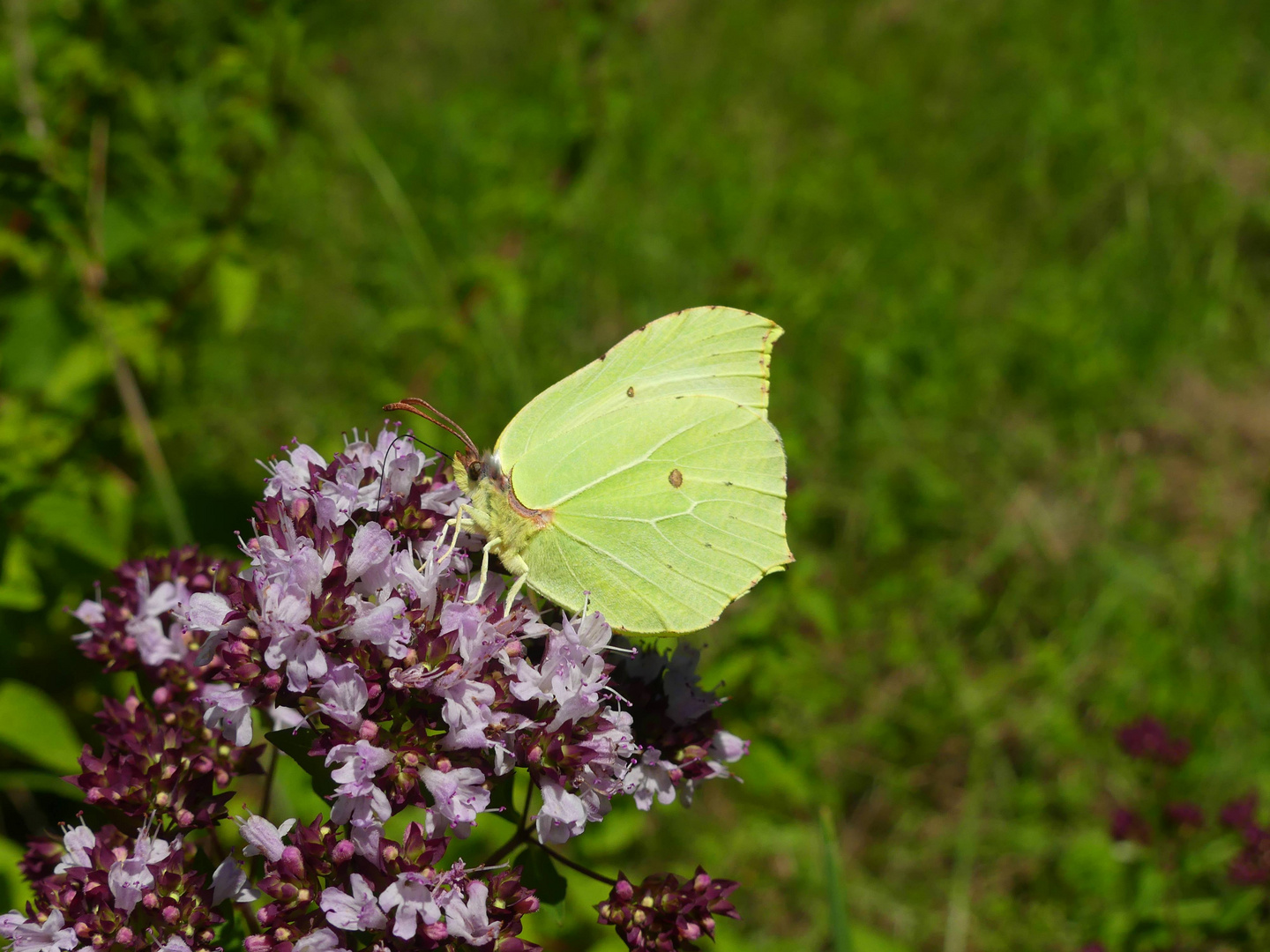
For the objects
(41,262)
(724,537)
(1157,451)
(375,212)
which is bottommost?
(724,537)

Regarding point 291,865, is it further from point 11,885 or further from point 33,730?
point 33,730

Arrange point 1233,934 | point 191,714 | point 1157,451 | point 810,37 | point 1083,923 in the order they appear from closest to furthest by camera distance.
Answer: point 191,714, point 1233,934, point 1083,923, point 1157,451, point 810,37

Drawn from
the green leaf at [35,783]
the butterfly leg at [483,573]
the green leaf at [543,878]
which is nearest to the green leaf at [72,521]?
the green leaf at [35,783]

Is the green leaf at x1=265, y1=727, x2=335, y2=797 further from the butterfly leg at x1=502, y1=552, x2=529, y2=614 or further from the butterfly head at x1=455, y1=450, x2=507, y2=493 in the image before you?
the butterfly head at x1=455, y1=450, x2=507, y2=493

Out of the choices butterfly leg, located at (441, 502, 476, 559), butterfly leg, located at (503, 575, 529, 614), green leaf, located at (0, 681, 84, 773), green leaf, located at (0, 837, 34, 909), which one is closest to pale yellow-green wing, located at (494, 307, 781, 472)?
butterfly leg, located at (441, 502, 476, 559)

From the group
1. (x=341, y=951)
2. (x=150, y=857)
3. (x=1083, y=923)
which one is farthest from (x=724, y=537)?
(x=1083, y=923)

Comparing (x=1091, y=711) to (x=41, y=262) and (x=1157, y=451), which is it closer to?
(x=1157, y=451)

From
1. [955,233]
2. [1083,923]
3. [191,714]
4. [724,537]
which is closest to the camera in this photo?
[191,714]
